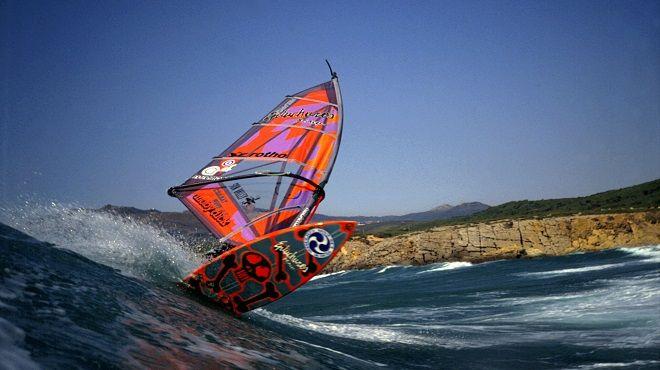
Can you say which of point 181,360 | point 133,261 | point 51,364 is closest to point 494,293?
point 133,261

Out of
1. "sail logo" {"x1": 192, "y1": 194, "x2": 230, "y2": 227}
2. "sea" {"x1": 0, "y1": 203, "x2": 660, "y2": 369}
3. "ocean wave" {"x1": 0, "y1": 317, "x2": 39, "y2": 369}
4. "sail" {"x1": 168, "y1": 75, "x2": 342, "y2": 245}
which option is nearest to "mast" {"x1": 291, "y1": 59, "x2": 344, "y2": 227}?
"sail" {"x1": 168, "y1": 75, "x2": 342, "y2": 245}

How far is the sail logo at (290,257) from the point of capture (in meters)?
7.31

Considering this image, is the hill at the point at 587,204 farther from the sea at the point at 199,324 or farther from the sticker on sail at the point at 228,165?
the sticker on sail at the point at 228,165

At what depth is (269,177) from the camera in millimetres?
10125

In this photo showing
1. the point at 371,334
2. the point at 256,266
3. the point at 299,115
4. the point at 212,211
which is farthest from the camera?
the point at 299,115

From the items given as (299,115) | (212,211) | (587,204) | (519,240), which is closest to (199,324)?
(212,211)

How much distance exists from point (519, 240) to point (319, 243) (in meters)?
32.4

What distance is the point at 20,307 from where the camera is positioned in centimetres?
262

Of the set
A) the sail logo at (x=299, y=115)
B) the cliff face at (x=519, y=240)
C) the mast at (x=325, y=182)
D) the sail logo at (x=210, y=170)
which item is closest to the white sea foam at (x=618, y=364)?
the mast at (x=325, y=182)

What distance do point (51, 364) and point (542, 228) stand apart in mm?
38493

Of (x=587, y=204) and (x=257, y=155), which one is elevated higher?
(x=257, y=155)

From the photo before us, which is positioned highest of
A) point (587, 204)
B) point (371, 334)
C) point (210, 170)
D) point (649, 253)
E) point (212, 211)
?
point (210, 170)

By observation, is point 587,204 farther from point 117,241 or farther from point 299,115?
point 117,241

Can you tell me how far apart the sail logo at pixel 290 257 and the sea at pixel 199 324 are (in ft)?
3.59
